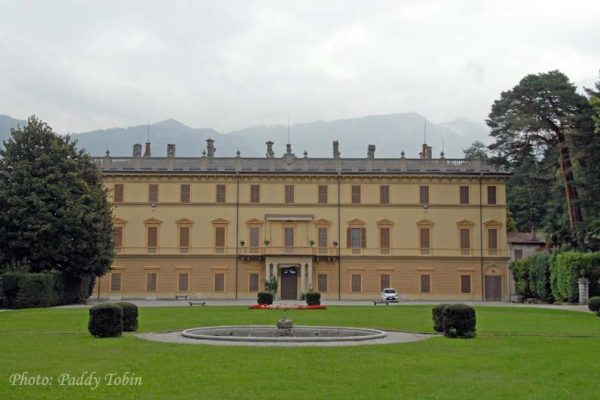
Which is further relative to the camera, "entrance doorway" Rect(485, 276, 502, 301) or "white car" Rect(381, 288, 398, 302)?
"entrance doorway" Rect(485, 276, 502, 301)

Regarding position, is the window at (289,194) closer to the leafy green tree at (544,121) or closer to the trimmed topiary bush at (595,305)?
the leafy green tree at (544,121)

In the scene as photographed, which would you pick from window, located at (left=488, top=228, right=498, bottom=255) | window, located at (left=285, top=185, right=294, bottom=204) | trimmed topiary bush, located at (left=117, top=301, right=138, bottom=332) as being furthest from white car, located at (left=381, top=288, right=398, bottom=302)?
trimmed topiary bush, located at (left=117, top=301, right=138, bottom=332)

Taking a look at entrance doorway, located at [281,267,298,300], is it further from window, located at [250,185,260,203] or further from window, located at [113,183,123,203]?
window, located at [113,183,123,203]

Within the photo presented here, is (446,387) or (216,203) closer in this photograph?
(446,387)

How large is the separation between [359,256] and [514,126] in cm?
1519

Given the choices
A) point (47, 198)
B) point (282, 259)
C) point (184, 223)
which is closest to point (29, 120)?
point (47, 198)

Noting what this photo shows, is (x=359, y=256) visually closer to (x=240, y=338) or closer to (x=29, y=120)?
(x=29, y=120)

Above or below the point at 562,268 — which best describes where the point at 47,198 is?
above

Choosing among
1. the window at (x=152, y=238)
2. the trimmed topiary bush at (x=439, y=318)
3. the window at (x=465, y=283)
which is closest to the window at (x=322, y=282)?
the window at (x=465, y=283)

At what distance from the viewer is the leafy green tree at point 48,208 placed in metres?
39.0

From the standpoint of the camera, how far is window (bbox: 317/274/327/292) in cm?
5541

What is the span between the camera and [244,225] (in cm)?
5572

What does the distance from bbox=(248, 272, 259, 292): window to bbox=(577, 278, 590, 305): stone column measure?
23210mm

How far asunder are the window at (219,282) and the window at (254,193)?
20.2 ft
